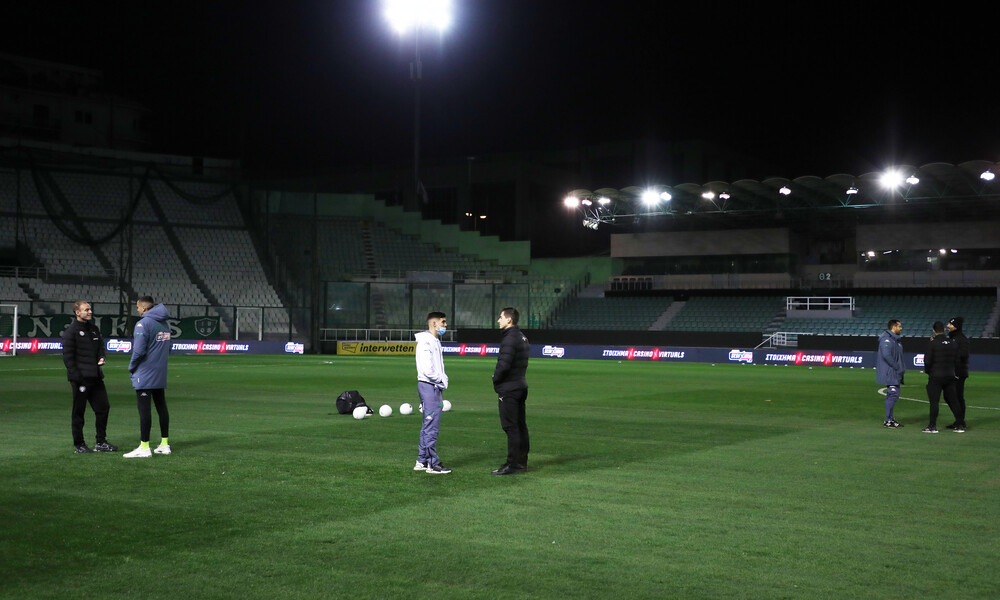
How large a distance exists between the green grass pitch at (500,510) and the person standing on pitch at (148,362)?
553 millimetres

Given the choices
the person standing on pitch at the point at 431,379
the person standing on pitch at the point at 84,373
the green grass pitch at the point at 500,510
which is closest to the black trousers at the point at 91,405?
the person standing on pitch at the point at 84,373

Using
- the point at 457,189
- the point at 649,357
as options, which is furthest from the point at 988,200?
the point at 457,189

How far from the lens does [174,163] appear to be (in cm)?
7381

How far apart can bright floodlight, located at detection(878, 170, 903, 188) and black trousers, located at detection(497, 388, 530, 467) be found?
40966mm

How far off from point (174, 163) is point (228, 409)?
5860cm

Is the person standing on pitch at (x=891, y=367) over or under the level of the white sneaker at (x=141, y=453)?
over

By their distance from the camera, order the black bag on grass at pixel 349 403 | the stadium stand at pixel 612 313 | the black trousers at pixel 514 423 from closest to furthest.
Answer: the black trousers at pixel 514 423 < the black bag on grass at pixel 349 403 < the stadium stand at pixel 612 313

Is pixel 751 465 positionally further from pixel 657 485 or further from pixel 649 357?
pixel 649 357

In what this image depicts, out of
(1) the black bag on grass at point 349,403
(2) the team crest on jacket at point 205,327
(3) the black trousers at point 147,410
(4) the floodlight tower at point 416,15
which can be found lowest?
(1) the black bag on grass at point 349,403

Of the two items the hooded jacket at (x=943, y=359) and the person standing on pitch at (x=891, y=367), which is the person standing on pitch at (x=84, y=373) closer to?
the person standing on pitch at (x=891, y=367)

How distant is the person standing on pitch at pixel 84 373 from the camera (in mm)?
13336

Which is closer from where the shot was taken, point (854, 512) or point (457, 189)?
point (854, 512)

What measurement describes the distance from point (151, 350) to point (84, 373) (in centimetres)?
144

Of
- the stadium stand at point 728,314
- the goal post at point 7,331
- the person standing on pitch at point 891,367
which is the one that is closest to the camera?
the person standing on pitch at point 891,367
